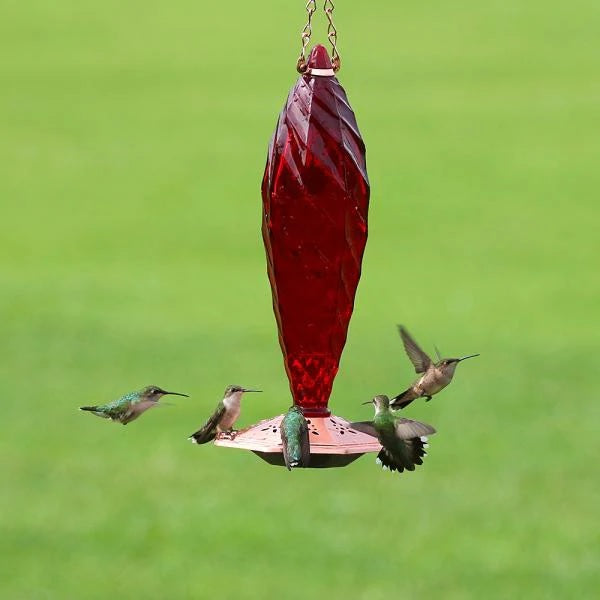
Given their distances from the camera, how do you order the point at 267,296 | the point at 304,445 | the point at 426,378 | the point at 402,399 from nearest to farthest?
the point at 304,445 → the point at 426,378 → the point at 402,399 → the point at 267,296

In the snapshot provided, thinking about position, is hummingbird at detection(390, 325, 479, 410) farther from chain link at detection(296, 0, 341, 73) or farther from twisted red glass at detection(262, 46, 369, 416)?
chain link at detection(296, 0, 341, 73)

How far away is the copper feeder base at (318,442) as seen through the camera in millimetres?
5039

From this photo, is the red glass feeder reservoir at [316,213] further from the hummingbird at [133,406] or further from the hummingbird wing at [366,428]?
the hummingbird at [133,406]

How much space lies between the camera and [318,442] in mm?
5098

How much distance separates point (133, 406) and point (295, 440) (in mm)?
1365

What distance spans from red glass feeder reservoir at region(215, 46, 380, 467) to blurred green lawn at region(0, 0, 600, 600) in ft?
45.3

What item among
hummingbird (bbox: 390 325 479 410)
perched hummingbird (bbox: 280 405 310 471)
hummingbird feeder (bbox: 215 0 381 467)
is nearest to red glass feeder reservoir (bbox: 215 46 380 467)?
hummingbird feeder (bbox: 215 0 381 467)

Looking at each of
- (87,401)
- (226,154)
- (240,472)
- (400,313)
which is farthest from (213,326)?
(226,154)

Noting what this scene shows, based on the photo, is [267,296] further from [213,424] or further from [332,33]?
[332,33]

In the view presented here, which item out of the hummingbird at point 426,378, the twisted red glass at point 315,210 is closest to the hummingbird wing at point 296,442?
the twisted red glass at point 315,210

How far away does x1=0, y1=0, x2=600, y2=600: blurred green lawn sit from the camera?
21.0m

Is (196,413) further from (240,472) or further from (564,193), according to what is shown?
(564,193)

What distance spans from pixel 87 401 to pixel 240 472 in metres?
3.20

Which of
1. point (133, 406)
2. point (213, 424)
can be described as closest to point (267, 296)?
point (133, 406)
